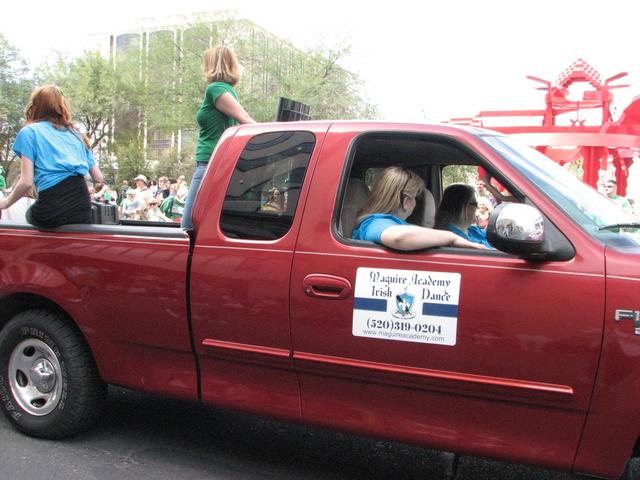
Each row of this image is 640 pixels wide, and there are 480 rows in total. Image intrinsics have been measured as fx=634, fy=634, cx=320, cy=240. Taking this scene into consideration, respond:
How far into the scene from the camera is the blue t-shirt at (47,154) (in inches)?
154

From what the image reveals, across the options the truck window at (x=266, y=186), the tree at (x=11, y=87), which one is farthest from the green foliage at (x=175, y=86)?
the truck window at (x=266, y=186)

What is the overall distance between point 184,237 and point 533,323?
5.74 feet

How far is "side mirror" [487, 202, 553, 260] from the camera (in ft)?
7.98

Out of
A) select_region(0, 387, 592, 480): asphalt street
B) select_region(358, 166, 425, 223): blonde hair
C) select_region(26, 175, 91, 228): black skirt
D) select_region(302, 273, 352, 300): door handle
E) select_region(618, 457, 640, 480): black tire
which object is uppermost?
select_region(358, 166, 425, 223): blonde hair

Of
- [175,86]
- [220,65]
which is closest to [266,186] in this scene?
[220,65]

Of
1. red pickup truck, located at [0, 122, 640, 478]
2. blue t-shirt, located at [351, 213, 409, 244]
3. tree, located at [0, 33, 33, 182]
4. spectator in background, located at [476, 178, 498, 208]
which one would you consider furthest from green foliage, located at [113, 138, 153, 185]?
blue t-shirt, located at [351, 213, 409, 244]

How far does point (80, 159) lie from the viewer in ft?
13.5

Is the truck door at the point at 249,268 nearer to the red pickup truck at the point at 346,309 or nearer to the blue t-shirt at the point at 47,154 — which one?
the red pickup truck at the point at 346,309

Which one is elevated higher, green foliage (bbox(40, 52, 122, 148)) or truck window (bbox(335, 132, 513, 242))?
green foliage (bbox(40, 52, 122, 148))

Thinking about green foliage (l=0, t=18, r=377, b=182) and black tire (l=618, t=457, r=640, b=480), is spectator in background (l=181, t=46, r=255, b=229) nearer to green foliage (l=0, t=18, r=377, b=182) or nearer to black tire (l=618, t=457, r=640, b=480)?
black tire (l=618, t=457, r=640, b=480)

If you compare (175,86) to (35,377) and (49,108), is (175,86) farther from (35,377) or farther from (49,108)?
→ (35,377)

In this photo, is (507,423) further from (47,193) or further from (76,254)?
(47,193)

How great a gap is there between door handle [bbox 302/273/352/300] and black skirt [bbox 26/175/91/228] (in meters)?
1.69

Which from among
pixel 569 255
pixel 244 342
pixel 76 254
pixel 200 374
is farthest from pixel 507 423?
pixel 76 254
